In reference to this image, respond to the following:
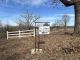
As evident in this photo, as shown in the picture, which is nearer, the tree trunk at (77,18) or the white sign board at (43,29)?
the white sign board at (43,29)

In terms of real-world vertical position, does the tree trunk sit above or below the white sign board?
above

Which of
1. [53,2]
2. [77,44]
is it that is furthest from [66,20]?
[77,44]

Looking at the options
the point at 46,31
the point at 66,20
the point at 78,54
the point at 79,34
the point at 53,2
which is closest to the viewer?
the point at 78,54

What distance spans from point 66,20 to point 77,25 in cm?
5543

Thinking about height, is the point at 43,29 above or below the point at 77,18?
below

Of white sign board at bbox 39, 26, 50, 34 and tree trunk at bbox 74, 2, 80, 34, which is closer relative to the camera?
white sign board at bbox 39, 26, 50, 34

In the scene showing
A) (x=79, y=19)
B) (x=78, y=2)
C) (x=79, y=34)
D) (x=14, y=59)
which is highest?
(x=78, y=2)

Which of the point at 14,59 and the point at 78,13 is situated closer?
the point at 14,59

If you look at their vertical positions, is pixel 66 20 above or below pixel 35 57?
above

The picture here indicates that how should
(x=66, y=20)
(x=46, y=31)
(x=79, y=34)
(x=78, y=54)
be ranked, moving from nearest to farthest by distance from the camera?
(x=78, y=54)
(x=46, y=31)
(x=79, y=34)
(x=66, y=20)

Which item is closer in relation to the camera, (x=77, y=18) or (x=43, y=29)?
(x=43, y=29)

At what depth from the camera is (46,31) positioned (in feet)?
43.3

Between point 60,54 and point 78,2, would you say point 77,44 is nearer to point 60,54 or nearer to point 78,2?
point 60,54

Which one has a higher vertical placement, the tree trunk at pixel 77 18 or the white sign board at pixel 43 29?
the tree trunk at pixel 77 18
